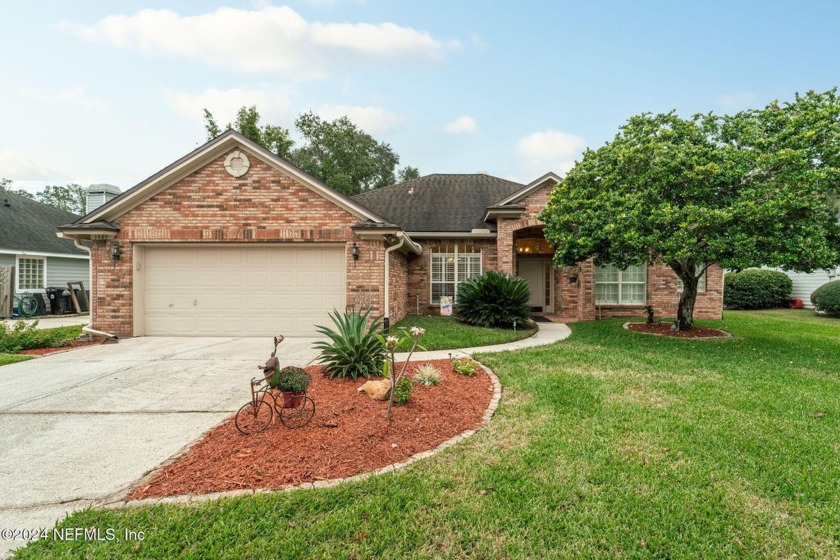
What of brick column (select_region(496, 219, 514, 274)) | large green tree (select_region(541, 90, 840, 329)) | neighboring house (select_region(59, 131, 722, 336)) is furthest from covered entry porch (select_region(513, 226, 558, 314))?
neighboring house (select_region(59, 131, 722, 336))

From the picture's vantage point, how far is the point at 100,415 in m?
4.41

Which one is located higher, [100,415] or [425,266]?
[425,266]

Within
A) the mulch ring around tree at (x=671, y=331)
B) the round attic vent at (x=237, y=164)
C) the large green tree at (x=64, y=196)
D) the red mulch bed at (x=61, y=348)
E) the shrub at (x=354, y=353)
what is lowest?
the red mulch bed at (x=61, y=348)

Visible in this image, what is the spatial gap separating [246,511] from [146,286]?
30.9 feet

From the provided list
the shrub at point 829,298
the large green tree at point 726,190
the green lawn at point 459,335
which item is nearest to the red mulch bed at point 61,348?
the green lawn at point 459,335

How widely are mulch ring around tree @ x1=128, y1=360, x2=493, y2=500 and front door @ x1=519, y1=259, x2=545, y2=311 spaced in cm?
1105

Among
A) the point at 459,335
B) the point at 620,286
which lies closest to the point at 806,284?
the point at 620,286

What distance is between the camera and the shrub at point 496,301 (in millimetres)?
10789

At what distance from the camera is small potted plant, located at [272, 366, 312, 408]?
3.94m

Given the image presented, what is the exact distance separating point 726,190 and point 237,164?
1100cm

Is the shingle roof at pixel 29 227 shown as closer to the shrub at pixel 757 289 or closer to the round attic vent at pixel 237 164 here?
the round attic vent at pixel 237 164

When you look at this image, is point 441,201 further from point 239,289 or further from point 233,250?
point 239,289

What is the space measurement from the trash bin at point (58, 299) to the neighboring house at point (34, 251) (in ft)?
2.98

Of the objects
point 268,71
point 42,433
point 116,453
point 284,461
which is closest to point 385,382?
point 284,461
